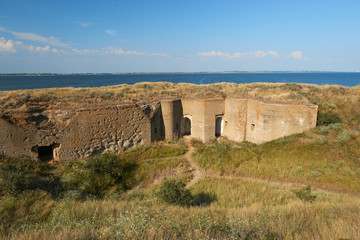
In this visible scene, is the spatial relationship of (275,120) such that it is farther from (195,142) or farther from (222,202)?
(222,202)

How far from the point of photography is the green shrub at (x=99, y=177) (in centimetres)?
945

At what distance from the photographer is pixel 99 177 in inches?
397

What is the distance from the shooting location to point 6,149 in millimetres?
9844

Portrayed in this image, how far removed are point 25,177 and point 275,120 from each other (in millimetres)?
14434

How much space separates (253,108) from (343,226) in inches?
472

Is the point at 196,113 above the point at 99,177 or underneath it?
above

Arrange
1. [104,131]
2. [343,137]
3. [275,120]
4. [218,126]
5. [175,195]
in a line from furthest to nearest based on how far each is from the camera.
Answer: [218,126], [275,120], [104,131], [343,137], [175,195]

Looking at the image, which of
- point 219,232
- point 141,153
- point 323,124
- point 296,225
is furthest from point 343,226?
point 323,124

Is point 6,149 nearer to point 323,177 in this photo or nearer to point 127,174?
point 127,174

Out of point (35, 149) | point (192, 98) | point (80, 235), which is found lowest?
point (35, 149)

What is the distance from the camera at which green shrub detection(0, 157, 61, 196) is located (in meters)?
7.70

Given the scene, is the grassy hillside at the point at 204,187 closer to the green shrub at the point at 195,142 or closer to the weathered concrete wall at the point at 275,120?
the green shrub at the point at 195,142

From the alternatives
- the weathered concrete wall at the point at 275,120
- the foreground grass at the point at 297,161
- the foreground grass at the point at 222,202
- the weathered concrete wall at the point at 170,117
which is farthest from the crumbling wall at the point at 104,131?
the weathered concrete wall at the point at 275,120

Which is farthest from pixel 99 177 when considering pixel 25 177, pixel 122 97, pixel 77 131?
pixel 122 97
